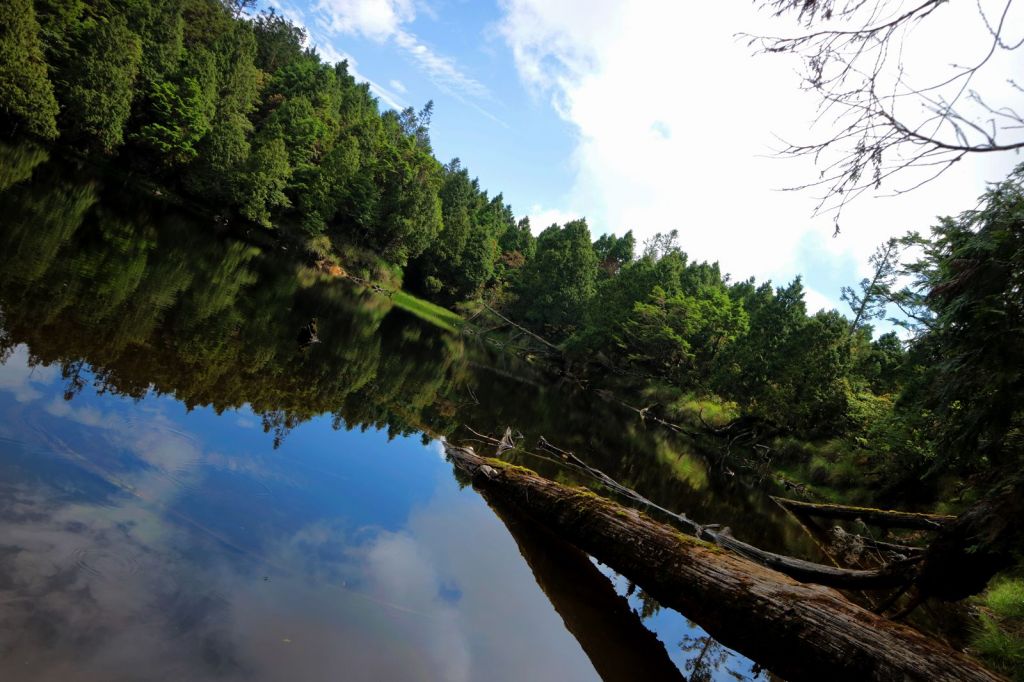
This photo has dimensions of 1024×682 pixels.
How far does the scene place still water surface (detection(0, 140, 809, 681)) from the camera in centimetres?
335

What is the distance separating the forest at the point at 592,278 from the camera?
22.4 feet

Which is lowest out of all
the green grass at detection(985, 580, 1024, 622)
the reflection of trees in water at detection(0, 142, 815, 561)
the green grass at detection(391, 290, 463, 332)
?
the reflection of trees in water at detection(0, 142, 815, 561)

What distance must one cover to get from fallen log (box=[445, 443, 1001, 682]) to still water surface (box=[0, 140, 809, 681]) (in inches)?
23.5

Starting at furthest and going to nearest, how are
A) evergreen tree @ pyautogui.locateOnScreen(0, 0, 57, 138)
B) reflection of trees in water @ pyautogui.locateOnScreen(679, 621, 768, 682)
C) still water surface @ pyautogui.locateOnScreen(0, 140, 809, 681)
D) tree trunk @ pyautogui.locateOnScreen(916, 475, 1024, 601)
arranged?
evergreen tree @ pyautogui.locateOnScreen(0, 0, 57, 138) → reflection of trees in water @ pyautogui.locateOnScreen(679, 621, 768, 682) → tree trunk @ pyautogui.locateOnScreen(916, 475, 1024, 601) → still water surface @ pyautogui.locateOnScreen(0, 140, 809, 681)

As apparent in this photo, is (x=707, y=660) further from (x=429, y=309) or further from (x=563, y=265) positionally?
(x=563, y=265)

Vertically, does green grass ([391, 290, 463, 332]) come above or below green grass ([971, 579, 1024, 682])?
above

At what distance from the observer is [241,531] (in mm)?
4773

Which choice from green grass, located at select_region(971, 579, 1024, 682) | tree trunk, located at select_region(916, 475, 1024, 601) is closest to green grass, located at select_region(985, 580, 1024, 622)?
green grass, located at select_region(971, 579, 1024, 682)

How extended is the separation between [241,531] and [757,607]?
5.28 meters

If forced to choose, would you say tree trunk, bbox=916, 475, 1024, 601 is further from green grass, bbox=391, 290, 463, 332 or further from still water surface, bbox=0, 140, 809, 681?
green grass, bbox=391, 290, 463, 332

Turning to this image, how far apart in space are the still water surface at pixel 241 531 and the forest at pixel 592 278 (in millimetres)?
1925

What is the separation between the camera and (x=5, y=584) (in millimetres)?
3055

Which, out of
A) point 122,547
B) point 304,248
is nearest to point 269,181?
point 304,248

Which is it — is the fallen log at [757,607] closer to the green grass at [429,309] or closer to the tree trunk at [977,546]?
the tree trunk at [977,546]
